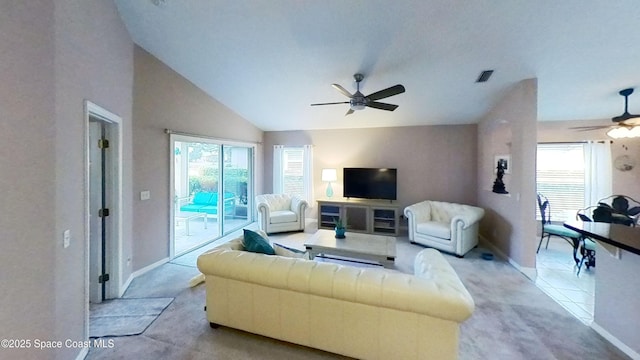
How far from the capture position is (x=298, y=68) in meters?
3.96

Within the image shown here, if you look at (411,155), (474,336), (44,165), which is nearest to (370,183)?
(411,155)

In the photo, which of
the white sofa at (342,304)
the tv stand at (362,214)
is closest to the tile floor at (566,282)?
the white sofa at (342,304)

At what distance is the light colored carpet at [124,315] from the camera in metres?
2.48

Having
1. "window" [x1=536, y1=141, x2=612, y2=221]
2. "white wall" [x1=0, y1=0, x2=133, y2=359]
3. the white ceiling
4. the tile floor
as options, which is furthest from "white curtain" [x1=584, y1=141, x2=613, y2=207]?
"white wall" [x1=0, y1=0, x2=133, y2=359]

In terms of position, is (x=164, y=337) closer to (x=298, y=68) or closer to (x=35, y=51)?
(x=35, y=51)

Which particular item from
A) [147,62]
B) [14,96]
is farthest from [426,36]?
[147,62]

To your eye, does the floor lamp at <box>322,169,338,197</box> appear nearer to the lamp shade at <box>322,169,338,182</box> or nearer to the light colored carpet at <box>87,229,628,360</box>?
the lamp shade at <box>322,169,338,182</box>

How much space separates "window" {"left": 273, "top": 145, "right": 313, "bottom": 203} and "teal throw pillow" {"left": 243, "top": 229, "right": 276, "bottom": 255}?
4.28 metres

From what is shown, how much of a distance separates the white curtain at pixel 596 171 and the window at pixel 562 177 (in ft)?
0.23

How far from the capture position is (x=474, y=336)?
7.91 feet

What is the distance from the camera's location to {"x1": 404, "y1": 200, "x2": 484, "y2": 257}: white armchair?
174 inches

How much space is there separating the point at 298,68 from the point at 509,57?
281 centimetres

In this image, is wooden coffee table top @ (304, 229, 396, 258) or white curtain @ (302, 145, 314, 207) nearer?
wooden coffee table top @ (304, 229, 396, 258)

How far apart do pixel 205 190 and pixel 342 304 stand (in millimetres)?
4663
